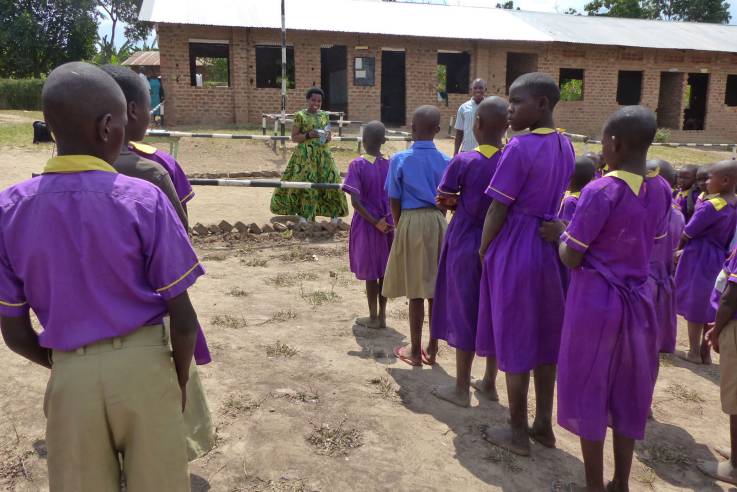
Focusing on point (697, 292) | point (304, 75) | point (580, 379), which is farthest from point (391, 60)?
point (580, 379)

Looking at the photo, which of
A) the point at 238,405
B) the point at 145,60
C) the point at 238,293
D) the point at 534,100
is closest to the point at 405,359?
the point at 238,405

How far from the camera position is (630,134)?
2.39m

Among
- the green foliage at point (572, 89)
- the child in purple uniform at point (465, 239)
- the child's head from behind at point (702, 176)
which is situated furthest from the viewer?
the green foliage at point (572, 89)

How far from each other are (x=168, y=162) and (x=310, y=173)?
486cm

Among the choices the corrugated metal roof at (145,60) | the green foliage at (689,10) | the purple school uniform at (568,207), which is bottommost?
the purple school uniform at (568,207)

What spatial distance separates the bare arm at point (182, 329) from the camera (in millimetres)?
1729

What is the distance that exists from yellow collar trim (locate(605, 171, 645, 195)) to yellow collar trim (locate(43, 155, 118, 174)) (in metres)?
1.87

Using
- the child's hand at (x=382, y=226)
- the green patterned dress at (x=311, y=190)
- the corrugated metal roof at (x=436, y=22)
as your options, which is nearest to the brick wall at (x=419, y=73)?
the corrugated metal roof at (x=436, y=22)

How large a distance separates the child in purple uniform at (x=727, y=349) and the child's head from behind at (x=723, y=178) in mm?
1166

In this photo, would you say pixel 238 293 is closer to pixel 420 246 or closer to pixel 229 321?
pixel 229 321

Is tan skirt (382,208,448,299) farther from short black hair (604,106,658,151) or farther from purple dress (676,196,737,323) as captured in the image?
purple dress (676,196,737,323)

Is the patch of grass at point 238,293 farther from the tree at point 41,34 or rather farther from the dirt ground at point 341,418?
the tree at point 41,34

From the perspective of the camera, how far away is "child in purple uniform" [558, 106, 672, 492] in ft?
7.76


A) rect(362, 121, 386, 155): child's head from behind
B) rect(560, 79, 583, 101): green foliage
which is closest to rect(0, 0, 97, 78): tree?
rect(560, 79, 583, 101): green foliage
